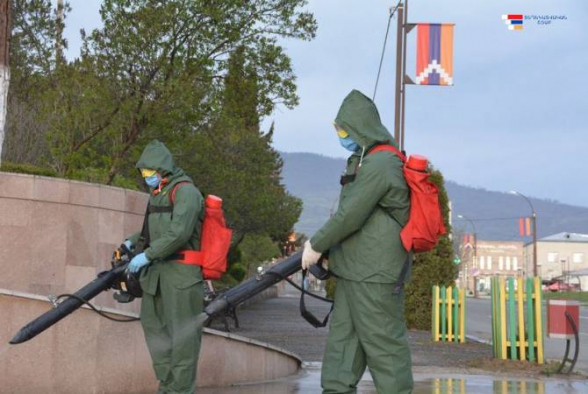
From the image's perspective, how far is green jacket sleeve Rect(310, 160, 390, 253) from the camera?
5.74m

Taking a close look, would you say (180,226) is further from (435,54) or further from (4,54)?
(435,54)

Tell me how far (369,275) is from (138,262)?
83.7 inches

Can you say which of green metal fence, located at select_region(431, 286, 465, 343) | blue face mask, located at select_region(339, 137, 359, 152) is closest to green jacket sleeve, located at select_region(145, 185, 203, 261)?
blue face mask, located at select_region(339, 137, 359, 152)

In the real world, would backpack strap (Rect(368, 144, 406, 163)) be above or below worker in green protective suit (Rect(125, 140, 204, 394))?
above

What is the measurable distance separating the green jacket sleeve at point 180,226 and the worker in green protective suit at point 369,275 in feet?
5.11

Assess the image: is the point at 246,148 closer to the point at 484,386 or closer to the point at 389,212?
the point at 484,386

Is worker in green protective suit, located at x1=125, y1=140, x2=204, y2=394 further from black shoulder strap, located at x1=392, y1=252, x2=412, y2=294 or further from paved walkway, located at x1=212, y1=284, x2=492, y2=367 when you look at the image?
paved walkway, located at x1=212, y1=284, x2=492, y2=367

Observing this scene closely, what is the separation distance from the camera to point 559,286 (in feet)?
344

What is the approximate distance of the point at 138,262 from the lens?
728 centimetres

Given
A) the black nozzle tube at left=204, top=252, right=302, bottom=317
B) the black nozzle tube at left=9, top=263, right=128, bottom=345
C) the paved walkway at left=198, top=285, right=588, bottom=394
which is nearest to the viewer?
the black nozzle tube at left=204, top=252, right=302, bottom=317

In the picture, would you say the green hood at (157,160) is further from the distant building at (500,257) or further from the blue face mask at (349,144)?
the distant building at (500,257)

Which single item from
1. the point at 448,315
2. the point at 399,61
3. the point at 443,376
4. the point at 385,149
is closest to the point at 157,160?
the point at 385,149

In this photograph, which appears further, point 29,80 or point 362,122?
point 29,80

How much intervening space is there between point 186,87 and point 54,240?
29.5ft
